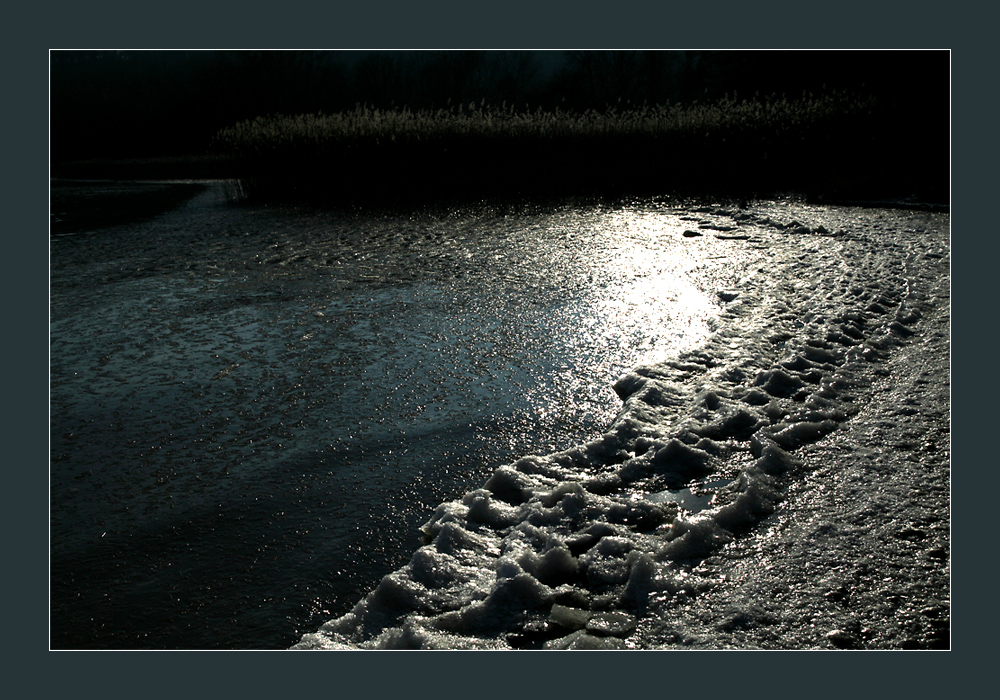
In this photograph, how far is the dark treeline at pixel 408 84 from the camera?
10086 mm

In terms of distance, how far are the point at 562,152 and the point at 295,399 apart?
278 inches

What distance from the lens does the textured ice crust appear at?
56.2 inches

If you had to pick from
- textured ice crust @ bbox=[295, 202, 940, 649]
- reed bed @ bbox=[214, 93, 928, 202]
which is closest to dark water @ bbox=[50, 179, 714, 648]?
textured ice crust @ bbox=[295, 202, 940, 649]

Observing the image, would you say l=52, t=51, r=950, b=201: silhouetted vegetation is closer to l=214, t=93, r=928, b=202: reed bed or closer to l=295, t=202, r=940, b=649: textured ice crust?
l=214, t=93, r=928, b=202: reed bed

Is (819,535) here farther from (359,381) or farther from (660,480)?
(359,381)

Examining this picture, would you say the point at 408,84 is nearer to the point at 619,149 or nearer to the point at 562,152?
the point at 562,152

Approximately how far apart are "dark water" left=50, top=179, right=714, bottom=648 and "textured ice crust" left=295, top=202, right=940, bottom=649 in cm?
11

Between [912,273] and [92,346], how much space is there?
13.4ft

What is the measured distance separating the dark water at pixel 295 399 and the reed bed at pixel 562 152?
311cm

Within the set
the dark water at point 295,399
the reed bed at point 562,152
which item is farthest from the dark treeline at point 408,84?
the dark water at point 295,399

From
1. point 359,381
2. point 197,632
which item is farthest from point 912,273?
point 197,632

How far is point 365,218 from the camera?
20.6ft

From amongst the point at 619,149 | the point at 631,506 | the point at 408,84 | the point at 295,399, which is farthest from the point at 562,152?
the point at 408,84

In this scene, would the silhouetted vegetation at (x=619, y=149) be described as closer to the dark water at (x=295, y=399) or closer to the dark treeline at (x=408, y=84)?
the dark treeline at (x=408, y=84)
